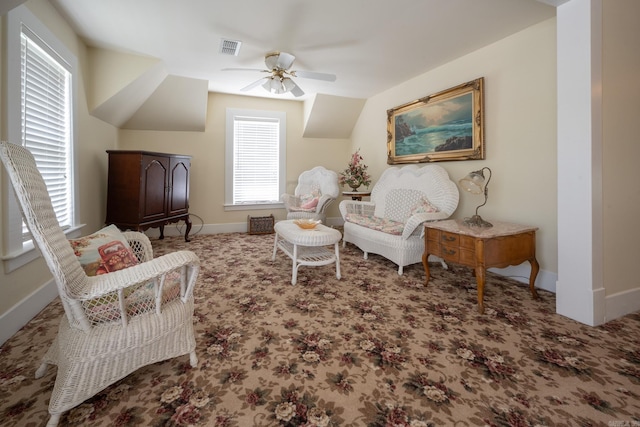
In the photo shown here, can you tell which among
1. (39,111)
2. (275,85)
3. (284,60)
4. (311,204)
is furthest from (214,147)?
(39,111)

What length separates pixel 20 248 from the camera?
197 cm

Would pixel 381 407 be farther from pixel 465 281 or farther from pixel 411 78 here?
pixel 411 78

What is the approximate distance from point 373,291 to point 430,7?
2.59m

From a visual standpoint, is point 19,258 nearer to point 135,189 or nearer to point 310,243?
point 135,189

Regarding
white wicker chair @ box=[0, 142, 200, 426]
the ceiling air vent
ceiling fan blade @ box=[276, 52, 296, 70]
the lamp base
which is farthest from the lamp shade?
the ceiling air vent

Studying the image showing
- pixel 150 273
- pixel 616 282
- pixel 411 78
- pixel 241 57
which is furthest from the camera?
pixel 411 78

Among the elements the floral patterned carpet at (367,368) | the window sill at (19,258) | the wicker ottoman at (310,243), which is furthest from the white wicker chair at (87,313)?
the wicker ottoman at (310,243)

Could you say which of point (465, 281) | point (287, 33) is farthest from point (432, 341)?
point (287, 33)

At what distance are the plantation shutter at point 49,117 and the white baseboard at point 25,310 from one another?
459 mm

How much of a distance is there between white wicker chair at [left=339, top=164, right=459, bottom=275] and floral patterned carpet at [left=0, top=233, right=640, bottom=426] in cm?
63

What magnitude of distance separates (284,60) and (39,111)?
2.22 m

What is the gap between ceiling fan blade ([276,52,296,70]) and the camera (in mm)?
2955

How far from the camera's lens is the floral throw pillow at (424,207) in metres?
3.23

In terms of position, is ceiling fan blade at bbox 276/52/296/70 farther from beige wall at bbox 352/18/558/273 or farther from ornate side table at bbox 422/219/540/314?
ornate side table at bbox 422/219/540/314
